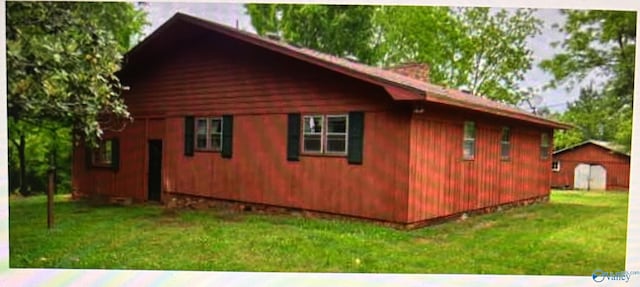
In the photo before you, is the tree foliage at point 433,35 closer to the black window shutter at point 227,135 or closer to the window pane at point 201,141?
the black window shutter at point 227,135

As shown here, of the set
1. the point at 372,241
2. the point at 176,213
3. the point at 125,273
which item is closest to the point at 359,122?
the point at 372,241

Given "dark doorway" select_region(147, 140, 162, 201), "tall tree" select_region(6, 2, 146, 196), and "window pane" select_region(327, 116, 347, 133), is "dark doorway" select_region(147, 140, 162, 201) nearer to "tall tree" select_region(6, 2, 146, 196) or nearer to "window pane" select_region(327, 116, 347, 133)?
"tall tree" select_region(6, 2, 146, 196)

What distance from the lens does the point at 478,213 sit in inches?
137

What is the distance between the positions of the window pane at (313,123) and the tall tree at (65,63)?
1306mm

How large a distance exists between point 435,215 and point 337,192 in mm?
716

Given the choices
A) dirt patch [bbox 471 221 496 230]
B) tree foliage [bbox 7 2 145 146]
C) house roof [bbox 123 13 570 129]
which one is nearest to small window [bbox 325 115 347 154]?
house roof [bbox 123 13 570 129]

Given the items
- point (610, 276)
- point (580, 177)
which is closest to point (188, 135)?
point (580, 177)

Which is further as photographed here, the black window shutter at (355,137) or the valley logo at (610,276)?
the black window shutter at (355,137)

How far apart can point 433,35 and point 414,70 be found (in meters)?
0.31

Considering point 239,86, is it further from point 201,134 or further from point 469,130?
point 469,130

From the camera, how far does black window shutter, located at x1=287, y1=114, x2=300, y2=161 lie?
358 centimetres

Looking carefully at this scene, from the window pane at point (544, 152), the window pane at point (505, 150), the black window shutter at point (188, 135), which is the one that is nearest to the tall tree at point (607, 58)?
the window pane at point (544, 152)

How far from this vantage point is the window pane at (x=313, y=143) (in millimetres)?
3564

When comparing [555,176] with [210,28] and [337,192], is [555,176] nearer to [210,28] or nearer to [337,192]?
[337,192]
